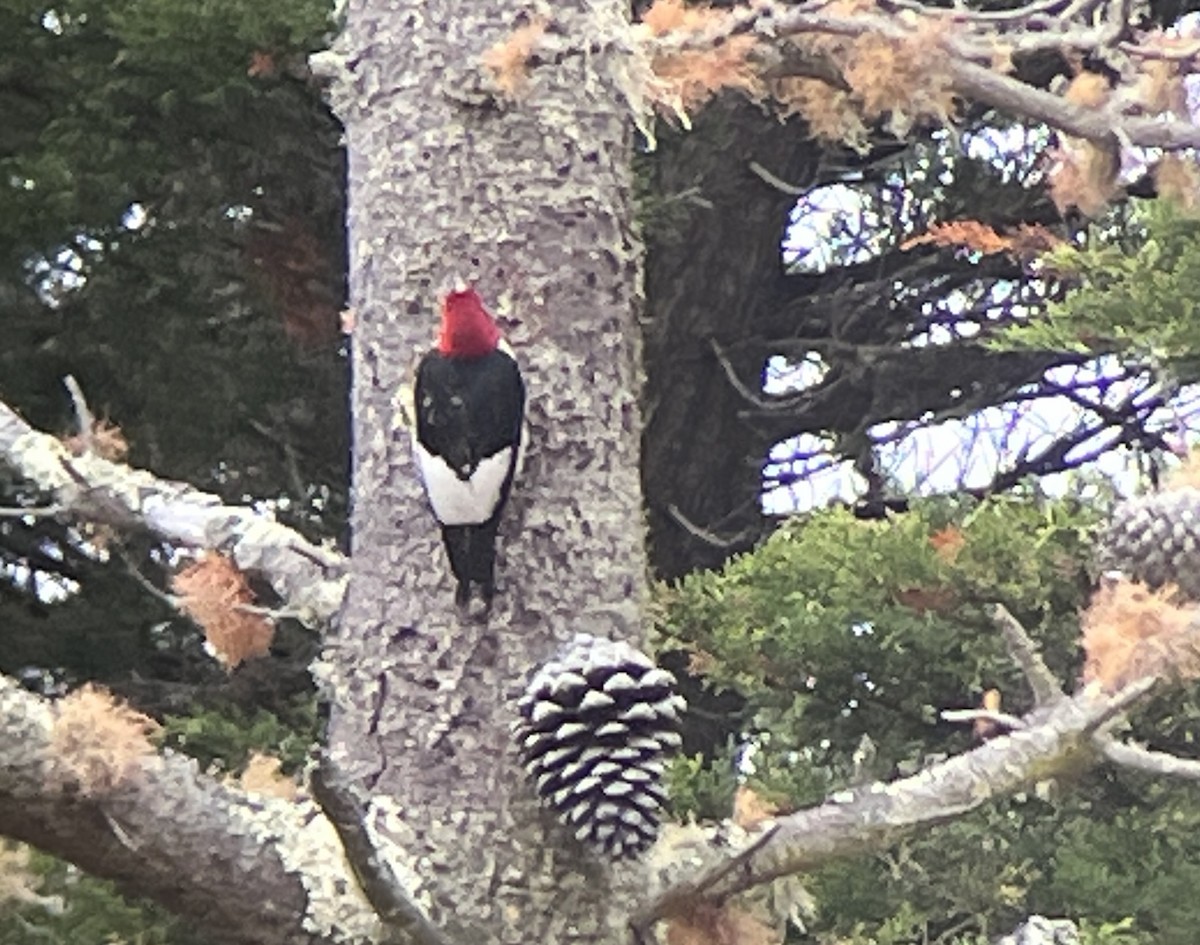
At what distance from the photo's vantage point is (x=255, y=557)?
1.20 m

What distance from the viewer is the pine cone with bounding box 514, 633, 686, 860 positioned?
3.22 ft

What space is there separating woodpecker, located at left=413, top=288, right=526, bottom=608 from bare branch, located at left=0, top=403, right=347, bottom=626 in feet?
0.57

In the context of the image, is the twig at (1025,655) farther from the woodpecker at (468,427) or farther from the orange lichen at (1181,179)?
the orange lichen at (1181,179)

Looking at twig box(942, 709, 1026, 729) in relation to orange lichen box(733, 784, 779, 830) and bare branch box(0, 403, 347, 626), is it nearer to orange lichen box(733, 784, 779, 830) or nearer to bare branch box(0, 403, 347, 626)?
orange lichen box(733, 784, 779, 830)

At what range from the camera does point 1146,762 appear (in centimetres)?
94

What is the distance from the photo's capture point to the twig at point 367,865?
77cm

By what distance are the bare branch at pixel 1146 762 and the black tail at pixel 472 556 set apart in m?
0.32

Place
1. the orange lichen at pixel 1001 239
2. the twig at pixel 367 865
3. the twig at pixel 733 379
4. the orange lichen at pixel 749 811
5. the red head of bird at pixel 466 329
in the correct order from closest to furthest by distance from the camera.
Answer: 1. the twig at pixel 367 865
2. the red head of bird at pixel 466 329
3. the orange lichen at pixel 749 811
4. the orange lichen at pixel 1001 239
5. the twig at pixel 733 379

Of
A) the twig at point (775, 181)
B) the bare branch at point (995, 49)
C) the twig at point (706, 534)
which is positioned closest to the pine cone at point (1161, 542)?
the bare branch at point (995, 49)

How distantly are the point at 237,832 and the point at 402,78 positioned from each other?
45cm

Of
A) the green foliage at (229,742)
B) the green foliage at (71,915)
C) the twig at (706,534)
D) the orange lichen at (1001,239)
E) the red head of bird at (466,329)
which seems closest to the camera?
the red head of bird at (466,329)

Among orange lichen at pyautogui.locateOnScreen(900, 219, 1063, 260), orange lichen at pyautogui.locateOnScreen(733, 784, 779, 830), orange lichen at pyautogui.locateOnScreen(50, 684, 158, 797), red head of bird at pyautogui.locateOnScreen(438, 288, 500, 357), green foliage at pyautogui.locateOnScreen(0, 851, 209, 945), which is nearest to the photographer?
orange lichen at pyautogui.locateOnScreen(50, 684, 158, 797)

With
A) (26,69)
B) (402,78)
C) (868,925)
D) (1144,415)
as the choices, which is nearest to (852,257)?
(1144,415)

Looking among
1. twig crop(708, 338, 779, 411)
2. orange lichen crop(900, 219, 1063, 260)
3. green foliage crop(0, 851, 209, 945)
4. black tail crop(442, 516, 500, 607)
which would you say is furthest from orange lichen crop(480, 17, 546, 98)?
twig crop(708, 338, 779, 411)
